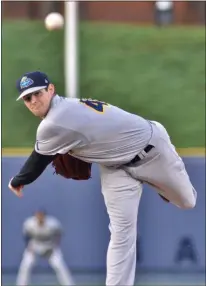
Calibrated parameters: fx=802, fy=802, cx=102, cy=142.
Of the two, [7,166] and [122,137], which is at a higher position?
[122,137]

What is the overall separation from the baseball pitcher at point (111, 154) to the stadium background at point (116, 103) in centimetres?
326

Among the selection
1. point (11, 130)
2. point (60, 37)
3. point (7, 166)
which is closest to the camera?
point (7, 166)

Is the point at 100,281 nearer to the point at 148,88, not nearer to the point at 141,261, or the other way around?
the point at 141,261

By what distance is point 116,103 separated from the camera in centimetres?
809

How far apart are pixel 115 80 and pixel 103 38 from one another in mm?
567

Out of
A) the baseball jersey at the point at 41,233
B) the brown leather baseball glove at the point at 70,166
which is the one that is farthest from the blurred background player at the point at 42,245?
the brown leather baseball glove at the point at 70,166

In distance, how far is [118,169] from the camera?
11.0 ft

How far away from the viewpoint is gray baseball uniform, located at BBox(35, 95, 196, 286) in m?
3.17

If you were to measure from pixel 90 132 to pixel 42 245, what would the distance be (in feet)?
12.7

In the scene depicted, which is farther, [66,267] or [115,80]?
[115,80]

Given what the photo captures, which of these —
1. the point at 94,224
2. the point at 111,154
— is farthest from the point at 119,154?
the point at 94,224

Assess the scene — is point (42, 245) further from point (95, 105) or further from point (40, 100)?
point (40, 100)

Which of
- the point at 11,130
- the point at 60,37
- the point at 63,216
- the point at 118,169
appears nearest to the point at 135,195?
the point at 118,169

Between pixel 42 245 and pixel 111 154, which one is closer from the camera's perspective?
pixel 111 154
